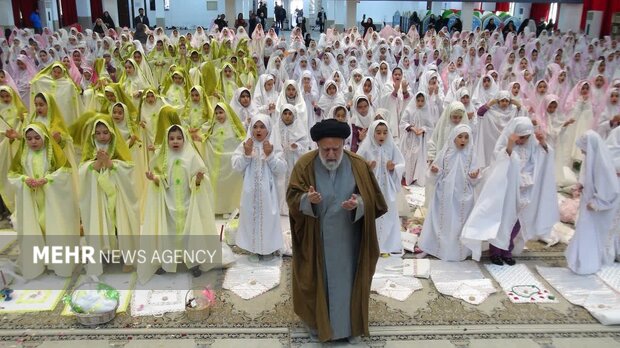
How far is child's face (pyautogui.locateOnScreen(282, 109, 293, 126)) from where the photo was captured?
20.5 ft

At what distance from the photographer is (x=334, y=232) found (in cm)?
387

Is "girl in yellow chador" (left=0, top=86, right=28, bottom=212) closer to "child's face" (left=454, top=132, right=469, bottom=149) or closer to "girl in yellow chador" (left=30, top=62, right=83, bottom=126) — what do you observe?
"girl in yellow chador" (left=30, top=62, right=83, bottom=126)

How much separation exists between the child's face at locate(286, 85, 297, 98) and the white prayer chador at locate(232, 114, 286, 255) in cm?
213

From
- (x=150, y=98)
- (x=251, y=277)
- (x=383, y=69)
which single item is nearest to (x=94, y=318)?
(x=251, y=277)

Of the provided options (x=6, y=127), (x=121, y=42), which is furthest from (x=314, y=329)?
(x=121, y=42)

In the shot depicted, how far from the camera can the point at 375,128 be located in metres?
5.28

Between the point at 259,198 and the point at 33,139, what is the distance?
6.89ft

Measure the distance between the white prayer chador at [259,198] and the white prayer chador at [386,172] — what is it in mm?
889

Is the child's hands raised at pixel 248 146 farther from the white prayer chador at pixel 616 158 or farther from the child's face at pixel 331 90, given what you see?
the white prayer chador at pixel 616 158

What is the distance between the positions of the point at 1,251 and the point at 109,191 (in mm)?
1634

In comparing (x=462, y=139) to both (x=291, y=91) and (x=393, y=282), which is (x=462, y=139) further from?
(x=291, y=91)

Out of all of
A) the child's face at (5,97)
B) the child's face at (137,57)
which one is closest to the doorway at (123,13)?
the child's face at (137,57)

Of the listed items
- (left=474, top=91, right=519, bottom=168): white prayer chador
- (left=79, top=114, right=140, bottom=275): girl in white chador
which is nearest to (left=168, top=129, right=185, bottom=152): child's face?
→ (left=79, top=114, right=140, bottom=275): girl in white chador

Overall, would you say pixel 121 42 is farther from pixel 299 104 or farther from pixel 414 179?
pixel 414 179
